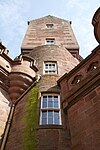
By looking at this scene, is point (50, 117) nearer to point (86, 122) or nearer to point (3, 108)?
point (3, 108)

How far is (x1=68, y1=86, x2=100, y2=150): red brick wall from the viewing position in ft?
24.4

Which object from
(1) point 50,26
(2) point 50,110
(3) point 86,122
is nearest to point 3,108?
(2) point 50,110

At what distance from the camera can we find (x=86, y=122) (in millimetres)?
8109

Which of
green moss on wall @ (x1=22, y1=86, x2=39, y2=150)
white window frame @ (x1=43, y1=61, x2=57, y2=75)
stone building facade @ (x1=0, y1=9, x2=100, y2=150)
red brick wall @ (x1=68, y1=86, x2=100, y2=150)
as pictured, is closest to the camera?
red brick wall @ (x1=68, y1=86, x2=100, y2=150)

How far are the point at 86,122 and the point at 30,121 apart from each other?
Answer: 8.83 ft

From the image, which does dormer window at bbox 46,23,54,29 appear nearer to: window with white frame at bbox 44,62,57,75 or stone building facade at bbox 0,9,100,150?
stone building facade at bbox 0,9,100,150

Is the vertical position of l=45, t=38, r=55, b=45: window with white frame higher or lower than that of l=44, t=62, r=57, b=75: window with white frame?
higher

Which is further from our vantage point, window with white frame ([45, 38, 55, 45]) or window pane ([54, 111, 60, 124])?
window with white frame ([45, 38, 55, 45])

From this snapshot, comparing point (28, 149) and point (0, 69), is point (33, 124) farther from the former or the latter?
point (0, 69)

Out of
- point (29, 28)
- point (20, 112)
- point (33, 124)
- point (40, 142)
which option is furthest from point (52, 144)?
point (29, 28)

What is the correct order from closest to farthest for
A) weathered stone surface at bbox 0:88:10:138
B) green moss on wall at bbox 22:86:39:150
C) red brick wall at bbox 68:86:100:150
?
red brick wall at bbox 68:86:100:150 < green moss on wall at bbox 22:86:39:150 < weathered stone surface at bbox 0:88:10:138

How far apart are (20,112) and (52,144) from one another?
9.16 ft

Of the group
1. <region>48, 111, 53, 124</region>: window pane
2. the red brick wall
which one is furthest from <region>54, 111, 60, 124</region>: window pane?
the red brick wall

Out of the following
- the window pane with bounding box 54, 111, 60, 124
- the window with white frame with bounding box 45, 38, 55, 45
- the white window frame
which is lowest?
the window pane with bounding box 54, 111, 60, 124
